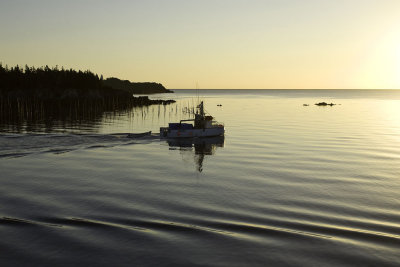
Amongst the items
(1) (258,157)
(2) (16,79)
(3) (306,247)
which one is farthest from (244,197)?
(2) (16,79)

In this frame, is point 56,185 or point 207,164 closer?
point 56,185

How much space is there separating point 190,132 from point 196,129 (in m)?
1.25

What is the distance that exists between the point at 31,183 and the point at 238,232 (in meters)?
17.6

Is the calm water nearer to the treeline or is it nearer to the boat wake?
the boat wake

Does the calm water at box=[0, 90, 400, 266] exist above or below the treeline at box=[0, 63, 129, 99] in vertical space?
below

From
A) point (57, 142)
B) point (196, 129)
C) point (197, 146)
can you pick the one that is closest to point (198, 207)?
point (197, 146)

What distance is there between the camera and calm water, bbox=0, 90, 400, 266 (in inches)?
605

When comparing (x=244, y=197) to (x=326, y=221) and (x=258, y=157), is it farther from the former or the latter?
(x=258, y=157)

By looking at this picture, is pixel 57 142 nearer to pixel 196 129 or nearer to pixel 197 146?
A: pixel 197 146

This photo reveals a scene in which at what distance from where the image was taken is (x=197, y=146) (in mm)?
52281

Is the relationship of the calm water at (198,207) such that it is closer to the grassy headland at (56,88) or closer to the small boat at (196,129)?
the small boat at (196,129)

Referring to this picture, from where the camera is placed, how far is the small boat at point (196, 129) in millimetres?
56875

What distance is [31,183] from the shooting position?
27516 mm

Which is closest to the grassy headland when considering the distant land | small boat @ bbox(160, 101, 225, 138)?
the distant land
